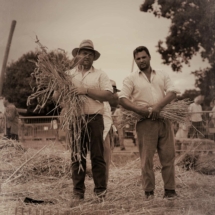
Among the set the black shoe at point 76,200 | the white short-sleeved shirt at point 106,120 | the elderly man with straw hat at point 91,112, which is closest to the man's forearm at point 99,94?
the elderly man with straw hat at point 91,112

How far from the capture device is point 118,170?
5855mm

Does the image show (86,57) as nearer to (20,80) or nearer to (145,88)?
(145,88)

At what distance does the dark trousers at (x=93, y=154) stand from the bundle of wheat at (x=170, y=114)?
0.34 m

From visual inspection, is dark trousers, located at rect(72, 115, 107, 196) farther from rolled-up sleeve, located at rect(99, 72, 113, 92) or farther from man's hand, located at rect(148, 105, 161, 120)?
man's hand, located at rect(148, 105, 161, 120)

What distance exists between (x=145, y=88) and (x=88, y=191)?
58.8 inches

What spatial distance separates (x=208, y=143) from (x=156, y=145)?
3.11 metres

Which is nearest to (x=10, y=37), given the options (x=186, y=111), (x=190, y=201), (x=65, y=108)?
(x=65, y=108)

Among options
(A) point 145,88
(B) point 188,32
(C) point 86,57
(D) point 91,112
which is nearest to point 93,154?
(D) point 91,112

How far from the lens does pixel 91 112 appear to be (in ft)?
13.5

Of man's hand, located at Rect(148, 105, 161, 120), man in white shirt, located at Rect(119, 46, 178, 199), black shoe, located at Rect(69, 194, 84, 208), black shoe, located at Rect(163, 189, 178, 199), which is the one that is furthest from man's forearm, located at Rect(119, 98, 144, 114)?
black shoe, located at Rect(69, 194, 84, 208)

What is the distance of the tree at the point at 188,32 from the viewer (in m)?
4.38

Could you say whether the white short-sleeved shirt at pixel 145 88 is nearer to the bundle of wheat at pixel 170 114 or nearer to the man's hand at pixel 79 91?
the bundle of wheat at pixel 170 114

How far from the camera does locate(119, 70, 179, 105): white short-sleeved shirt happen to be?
418 centimetres

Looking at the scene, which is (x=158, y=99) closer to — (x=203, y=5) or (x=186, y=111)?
(x=186, y=111)
